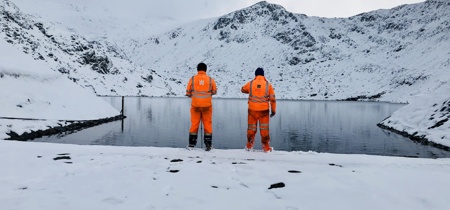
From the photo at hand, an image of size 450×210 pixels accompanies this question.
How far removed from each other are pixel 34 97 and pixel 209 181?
19619 mm

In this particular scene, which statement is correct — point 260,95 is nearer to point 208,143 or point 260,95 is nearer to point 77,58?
point 208,143

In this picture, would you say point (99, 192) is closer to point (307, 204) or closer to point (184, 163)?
point (184, 163)

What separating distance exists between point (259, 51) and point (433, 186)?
535 ft

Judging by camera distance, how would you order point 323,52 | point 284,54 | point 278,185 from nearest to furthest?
point 278,185, point 323,52, point 284,54

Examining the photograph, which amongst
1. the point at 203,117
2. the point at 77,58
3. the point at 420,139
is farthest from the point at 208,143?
the point at 77,58

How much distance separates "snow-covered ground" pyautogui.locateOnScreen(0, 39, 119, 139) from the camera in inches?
704

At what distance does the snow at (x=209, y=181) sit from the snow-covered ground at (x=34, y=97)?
11096mm

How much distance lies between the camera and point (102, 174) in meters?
5.97

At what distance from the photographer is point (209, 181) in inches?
226

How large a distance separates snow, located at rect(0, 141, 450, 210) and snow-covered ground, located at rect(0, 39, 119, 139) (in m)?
11.1

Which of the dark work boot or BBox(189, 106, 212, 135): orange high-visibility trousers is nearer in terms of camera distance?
the dark work boot

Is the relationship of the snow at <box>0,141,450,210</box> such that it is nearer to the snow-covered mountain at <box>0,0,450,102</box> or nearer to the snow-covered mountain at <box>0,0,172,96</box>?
the snow-covered mountain at <box>0,0,450,102</box>

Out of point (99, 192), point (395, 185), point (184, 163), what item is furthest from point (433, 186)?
point (99, 192)

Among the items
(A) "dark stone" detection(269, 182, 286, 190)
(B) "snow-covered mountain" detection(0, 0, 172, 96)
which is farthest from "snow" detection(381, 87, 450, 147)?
(B) "snow-covered mountain" detection(0, 0, 172, 96)
